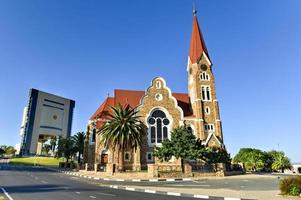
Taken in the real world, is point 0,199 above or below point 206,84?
below

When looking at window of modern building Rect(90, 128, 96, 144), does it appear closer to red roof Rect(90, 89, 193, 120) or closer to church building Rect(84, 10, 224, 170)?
Answer: church building Rect(84, 10, 224, 170)

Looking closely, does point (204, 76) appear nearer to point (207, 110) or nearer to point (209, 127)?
point (207, 110)

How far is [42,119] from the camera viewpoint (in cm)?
12850

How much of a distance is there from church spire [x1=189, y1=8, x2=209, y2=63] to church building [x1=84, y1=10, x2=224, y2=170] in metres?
0.21

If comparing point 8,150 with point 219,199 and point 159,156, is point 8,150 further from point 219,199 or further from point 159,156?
point 219,199

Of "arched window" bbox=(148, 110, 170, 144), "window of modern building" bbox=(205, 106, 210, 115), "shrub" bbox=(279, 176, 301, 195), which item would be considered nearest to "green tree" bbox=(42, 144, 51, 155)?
"arched window" bbox=(148, 110, 170, 144)

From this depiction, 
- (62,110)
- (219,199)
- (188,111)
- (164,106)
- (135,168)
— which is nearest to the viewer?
(219,199)

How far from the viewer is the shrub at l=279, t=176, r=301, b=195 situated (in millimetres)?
11898

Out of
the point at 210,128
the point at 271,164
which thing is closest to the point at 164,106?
the point at 210,128

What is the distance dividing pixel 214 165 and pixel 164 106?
50.7 ft

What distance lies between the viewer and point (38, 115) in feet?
415

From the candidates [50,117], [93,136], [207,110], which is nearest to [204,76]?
[207,110]

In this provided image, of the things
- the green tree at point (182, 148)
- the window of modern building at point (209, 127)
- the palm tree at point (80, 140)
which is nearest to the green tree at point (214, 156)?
the green tree at point (182, 148)

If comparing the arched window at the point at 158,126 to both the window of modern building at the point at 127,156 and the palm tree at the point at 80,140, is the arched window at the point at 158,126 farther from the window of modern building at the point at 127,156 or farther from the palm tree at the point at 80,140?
the palm tree at the point at 80,140
